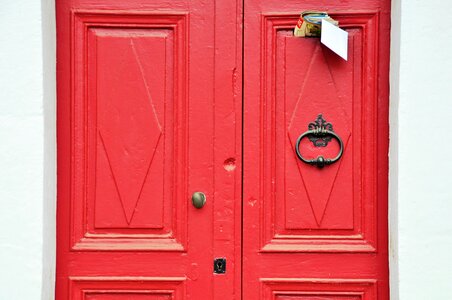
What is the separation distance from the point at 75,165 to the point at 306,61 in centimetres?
123

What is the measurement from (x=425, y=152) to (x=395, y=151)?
0.13 m

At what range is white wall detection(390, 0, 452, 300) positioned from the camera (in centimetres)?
286

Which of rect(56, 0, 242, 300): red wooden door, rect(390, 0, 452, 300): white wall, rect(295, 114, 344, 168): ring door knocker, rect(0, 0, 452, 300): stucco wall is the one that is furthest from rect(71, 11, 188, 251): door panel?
rect(390, 0, 452, 300): white wall

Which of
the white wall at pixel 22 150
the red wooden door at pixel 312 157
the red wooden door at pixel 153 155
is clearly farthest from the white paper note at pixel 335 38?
the white wall at pixel 22 150

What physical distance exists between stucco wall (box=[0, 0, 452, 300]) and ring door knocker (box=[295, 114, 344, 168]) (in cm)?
28

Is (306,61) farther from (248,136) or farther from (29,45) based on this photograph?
(29,45)

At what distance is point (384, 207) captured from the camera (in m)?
3.04

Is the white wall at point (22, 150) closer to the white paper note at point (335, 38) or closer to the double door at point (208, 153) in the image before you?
the double door at point (208, 153)

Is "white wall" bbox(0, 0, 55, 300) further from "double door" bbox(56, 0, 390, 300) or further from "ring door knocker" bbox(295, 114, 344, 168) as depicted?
"ring door knocker" bbox(295, 114, 344, 168)

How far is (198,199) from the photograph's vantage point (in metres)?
3.04

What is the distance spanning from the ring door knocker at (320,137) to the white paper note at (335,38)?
12.7 inches

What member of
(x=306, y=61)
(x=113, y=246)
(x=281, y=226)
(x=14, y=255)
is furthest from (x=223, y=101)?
(x=14, y=255)

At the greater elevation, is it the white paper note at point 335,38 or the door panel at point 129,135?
the white paper note at point 335,38

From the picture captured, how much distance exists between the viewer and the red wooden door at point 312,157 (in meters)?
3.05
